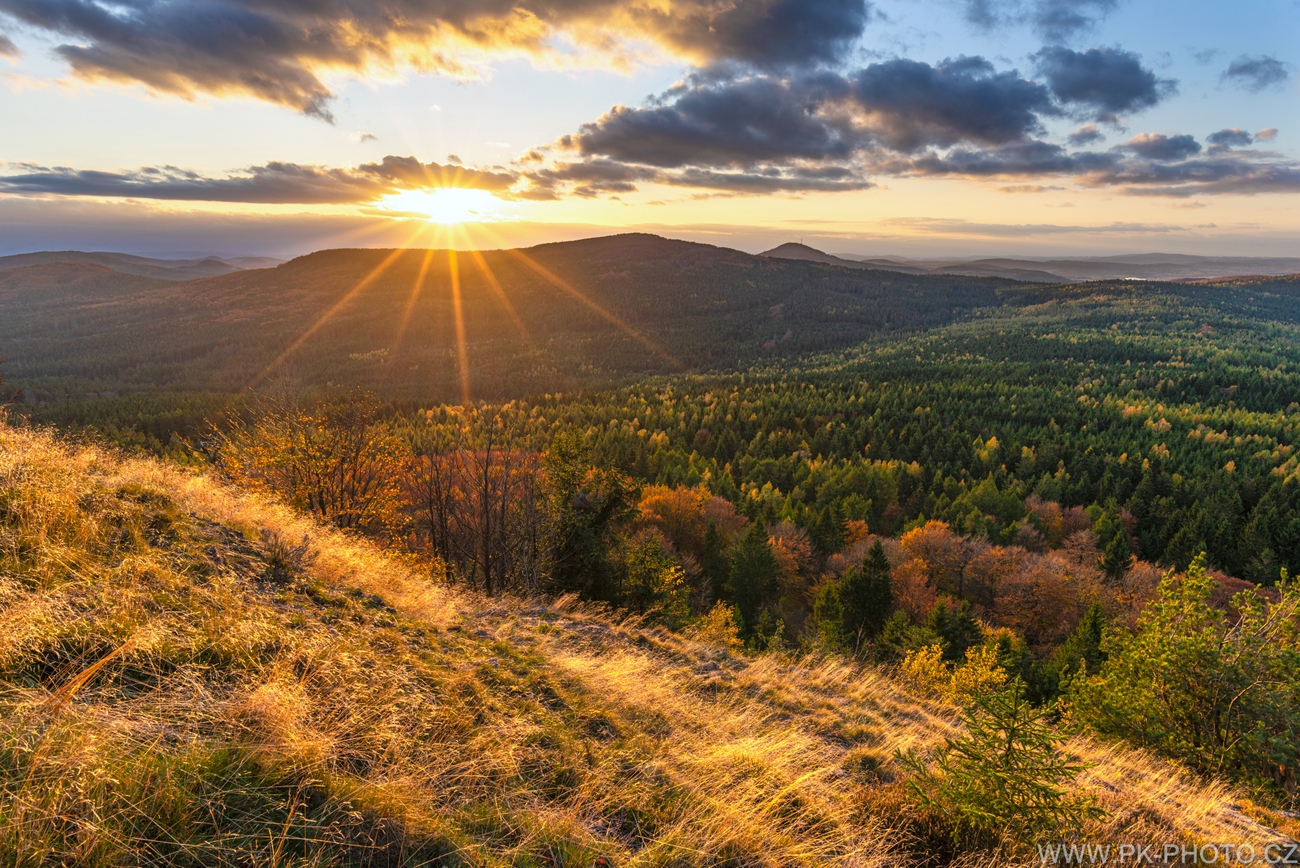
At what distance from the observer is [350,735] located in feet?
17.1

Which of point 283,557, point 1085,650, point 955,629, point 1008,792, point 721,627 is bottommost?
point 955,629

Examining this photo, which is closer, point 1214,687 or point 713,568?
point 1214,687

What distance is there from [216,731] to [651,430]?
93156 mm

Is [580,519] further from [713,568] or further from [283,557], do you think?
[713,568]

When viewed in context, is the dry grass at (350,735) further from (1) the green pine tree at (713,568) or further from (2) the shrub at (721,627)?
(1) the green pine tree at (713,568)

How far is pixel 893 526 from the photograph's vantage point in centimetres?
6850

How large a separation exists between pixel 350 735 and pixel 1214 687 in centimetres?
1705

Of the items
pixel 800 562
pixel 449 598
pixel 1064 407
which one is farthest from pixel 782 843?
pixel 1064 407

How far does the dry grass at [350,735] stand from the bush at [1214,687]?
2489 mm

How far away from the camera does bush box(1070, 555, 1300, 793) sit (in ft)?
36.8

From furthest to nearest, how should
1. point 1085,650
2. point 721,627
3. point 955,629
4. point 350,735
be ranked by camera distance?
point 955,629 → point 1085,650 → point 721,627 → point 350,735

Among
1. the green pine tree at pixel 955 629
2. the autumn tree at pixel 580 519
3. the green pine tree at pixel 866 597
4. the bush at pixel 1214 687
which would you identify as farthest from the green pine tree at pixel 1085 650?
the autumn tree at pixel 580 519

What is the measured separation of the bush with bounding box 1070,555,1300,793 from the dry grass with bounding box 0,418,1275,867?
249cm

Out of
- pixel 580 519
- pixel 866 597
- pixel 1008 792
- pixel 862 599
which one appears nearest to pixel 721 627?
pixel 580 519
